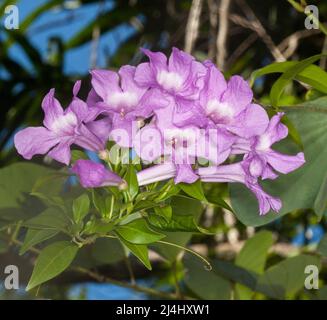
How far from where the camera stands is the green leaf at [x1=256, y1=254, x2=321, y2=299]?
0.73 meters

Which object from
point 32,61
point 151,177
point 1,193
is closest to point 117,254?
point 1,193

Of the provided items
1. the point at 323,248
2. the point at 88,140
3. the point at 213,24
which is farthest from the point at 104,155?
the point at 213,24

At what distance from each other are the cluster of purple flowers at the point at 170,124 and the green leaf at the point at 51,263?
0.05 meters

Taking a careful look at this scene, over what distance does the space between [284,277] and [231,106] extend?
310mm

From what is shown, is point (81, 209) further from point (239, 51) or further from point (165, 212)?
point (239, 51)

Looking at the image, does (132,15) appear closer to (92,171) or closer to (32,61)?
(32,61)

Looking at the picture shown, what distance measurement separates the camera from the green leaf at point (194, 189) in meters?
0.49

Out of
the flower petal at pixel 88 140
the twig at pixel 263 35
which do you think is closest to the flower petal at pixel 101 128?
the flower petal at pixel 88 140

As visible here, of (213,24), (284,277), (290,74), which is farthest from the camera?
(213,24)

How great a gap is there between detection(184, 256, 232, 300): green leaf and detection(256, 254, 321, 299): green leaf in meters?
0.05

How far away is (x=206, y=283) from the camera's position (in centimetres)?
78

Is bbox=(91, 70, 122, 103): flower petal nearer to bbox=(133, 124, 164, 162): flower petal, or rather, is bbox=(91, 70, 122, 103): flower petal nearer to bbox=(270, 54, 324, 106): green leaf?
bbox=(133, 124, 164, 162): flower petal

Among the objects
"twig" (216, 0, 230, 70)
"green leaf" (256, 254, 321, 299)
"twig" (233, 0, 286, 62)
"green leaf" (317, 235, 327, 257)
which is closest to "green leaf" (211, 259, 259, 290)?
"green leaf" (256, 254, 321, 299)
